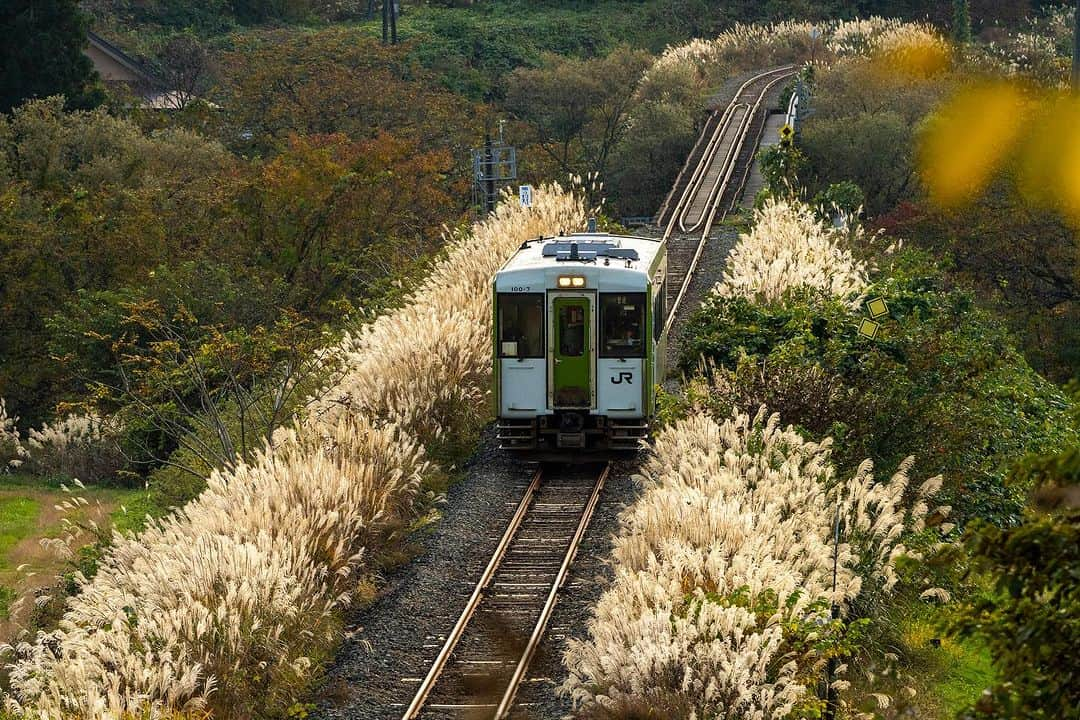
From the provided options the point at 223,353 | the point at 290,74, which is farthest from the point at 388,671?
the point at 290,74

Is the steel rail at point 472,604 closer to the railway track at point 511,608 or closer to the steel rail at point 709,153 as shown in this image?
the railway track at point 511,608

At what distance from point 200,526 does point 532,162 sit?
40962 mm

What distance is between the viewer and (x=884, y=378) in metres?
16.7

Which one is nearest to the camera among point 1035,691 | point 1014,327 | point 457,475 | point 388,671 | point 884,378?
point 1035,691

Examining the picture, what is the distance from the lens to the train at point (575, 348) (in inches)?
671

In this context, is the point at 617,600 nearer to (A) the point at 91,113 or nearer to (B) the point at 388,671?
(B) the point at 388,671

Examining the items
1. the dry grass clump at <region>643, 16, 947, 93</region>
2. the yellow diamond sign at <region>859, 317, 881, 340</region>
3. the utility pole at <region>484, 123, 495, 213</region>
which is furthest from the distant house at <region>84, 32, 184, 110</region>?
the yellow diamond sign at <region>859, 317, 881, 340</region>

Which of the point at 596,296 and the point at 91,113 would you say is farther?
the point at 91,113

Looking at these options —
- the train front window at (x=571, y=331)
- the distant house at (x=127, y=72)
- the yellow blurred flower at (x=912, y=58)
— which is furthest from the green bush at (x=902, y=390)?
the distant house at (x=127, y=72)

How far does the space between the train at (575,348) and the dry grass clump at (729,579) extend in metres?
3.44

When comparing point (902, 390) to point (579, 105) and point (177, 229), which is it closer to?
point (177, 229)

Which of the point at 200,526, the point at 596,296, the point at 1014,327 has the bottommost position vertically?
the point at 1014,327

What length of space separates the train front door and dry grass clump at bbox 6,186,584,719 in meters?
1.67

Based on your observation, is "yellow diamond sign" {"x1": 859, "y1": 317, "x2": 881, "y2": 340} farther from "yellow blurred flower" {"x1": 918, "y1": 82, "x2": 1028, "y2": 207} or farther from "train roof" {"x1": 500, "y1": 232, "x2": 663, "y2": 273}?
"yellow blurred flower" {"x1": 918, "y1": 82, "x2": 1028, "y2": 207}
